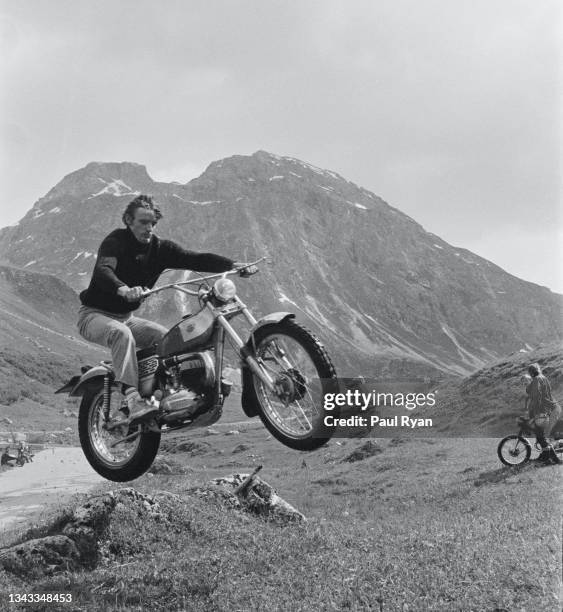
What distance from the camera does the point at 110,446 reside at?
27.8 ft

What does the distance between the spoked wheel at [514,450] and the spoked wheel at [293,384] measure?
36559 mm

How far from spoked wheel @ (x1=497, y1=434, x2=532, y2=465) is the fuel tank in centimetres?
3645

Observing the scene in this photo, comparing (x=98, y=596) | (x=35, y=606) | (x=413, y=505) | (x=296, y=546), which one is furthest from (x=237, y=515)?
(x=413, y=505)

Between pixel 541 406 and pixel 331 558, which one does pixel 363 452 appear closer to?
pixel 541 406

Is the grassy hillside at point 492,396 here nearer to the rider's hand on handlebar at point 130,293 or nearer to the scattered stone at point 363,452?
the scattered stone at point 363,452

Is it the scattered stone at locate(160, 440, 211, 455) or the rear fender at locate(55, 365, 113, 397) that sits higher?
the rear fender at locate(55, 365, 113, 397)

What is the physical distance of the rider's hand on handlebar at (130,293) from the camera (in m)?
7.07

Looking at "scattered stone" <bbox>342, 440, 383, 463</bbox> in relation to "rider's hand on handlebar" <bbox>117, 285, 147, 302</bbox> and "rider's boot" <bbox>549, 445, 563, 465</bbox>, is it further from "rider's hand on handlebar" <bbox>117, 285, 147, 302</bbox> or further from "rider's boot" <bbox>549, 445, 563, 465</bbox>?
"rider's hand on handlebar" <bbox>117, 285, 147, 302</bbox>

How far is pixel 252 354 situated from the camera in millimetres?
6246

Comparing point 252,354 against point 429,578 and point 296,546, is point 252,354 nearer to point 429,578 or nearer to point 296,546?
point 429,578

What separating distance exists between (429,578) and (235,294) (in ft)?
72.7

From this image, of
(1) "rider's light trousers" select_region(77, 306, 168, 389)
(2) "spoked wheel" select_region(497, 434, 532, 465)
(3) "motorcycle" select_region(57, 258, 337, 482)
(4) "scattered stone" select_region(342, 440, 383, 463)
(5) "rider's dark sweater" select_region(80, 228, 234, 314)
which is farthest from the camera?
(4) "scattered stone" select_region(342, 440, 383, 463)

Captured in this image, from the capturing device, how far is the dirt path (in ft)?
156

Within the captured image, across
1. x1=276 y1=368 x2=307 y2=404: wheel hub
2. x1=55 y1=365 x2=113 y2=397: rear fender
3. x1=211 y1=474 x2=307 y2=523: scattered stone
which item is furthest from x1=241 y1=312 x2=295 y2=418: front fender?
x1=211 y1=474 x2=307 y2=523: scattered stone
